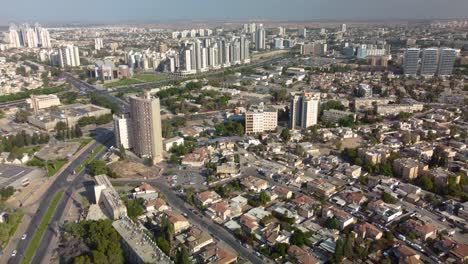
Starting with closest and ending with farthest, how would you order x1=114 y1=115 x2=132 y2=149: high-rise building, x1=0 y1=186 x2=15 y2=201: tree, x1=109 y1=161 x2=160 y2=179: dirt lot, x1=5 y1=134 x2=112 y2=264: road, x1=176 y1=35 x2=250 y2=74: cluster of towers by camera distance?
x1=5 y1=134 x2=112 y2=264: road, x1=0 y1=186 x2=15 y2=201: tree, x1=109 y1=161 x2=160 y2=179: dirt lot, x1=114 y1=115 x2=132 y2=149: high-rise building, x1=176 y1=35 x2=250 y2=74: cluster of towers

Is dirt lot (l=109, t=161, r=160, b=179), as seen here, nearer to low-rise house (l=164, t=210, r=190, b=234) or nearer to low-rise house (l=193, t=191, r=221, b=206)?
low-rise house (l=193, t=191, r=221, b=206)

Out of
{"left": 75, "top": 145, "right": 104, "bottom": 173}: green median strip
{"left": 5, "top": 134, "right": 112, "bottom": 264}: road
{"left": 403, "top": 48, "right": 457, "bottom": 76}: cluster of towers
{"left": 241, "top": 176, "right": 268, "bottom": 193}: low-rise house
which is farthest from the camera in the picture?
{"left": 403, "top": 48, "right": 457, "bottom": 76}: cluster of towers

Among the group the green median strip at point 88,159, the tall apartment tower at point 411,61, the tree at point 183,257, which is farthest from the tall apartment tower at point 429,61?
the tree at point 183,257

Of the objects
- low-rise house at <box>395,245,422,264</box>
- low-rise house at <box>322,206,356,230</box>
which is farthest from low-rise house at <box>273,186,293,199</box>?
low-rise house at <box>395,245,422,264</box>

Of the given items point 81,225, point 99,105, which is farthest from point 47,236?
point 99,105

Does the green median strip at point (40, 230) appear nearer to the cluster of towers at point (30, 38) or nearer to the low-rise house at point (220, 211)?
the low-rise house at point (220, 211)

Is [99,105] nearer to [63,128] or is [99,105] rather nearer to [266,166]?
[63,128]

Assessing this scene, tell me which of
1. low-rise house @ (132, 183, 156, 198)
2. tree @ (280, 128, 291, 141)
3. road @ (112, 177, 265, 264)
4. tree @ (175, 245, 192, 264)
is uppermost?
tree @ (280, 128, 291, 141)
